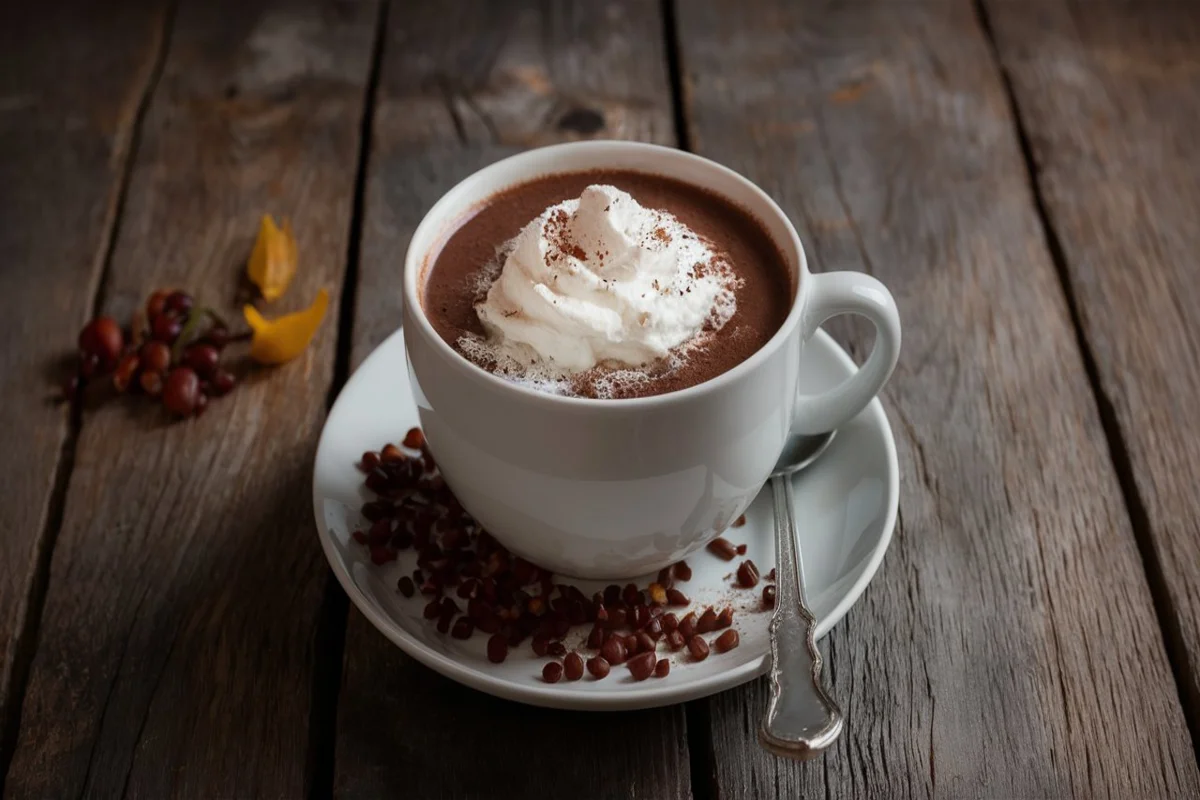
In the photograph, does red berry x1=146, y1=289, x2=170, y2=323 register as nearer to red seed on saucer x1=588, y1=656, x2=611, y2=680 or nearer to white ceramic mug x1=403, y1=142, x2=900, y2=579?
white ceramic mug x1=403, y1=142, x2=900, y2=579

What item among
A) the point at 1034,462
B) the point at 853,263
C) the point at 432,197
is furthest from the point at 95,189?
the point at 1034,462

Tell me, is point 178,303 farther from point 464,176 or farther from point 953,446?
point 953,446

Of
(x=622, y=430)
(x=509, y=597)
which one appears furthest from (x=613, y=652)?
(x=622, y=430)

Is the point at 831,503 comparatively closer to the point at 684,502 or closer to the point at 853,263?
the point at 684,502

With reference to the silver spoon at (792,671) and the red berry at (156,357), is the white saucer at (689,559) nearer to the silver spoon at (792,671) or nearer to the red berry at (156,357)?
the silver spoon at (792,671)

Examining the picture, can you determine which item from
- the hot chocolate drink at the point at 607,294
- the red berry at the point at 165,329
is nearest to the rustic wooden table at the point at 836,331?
the red berry at the point at 165,329

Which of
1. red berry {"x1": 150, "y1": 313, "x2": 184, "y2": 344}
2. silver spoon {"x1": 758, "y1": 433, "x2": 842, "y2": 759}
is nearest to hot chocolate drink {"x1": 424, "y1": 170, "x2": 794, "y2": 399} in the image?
silver spoon {"x1": 758, "y1": 433, "x2": 842, "y2": 759}
